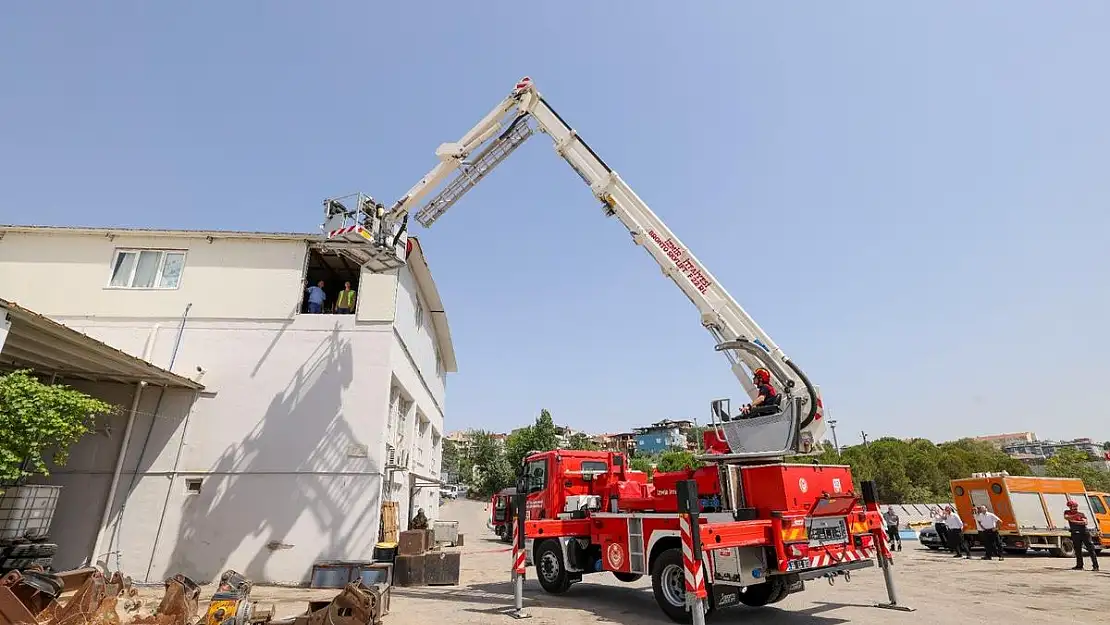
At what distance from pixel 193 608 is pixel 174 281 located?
10.6 m

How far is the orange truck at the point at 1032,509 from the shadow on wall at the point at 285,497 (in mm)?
19485

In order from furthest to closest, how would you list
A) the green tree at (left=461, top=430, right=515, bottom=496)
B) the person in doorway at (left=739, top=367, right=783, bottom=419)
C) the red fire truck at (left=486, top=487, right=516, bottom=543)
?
1. the green tree at (left=461, top=430, right=515, bottom=496)
2. the red fire truck at (left=486, top=487, right=516, bottom=543)
3. the person in doorway at (left=739, top=367, right=783, bottom=419)

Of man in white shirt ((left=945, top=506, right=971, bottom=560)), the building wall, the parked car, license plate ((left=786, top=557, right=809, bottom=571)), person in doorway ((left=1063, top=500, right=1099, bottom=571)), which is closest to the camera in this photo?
license plate ((left=786, top=557, right=809, bottom=571))

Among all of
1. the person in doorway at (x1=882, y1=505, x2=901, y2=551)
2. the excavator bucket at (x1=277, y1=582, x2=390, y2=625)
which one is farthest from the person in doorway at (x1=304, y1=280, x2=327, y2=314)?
the person in doorway at (x1=882, y1=505, x2=901, y2=551)

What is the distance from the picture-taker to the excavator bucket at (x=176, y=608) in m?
7.04

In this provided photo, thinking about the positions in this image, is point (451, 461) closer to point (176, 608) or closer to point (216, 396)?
point (216, 396)

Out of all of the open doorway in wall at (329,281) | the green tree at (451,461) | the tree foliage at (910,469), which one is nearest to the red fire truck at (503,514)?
the open doorway in wall at (329,281)

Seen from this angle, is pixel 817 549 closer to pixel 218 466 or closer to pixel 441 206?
pixel 441 206

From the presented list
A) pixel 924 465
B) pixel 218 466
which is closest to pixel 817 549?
pixel 218 466

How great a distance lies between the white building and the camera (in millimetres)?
12633

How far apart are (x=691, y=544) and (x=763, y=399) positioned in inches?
125

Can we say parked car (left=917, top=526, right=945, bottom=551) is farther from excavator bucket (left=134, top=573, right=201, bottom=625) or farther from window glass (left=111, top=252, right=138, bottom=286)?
window glass (left=111, top=252, right=138, bottom=286)

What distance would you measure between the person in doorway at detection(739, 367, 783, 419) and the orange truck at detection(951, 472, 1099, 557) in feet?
45.8

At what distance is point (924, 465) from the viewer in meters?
43.9
